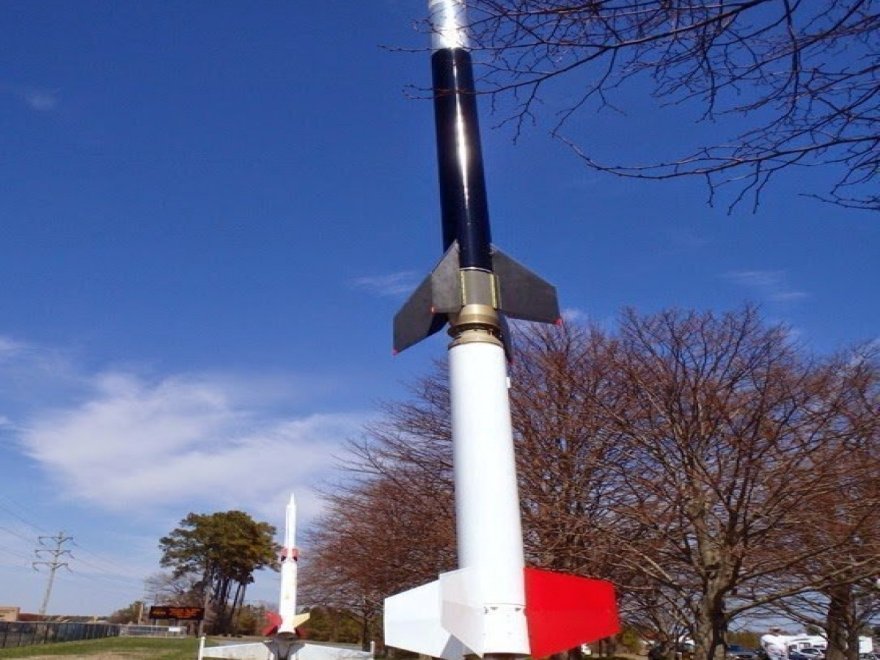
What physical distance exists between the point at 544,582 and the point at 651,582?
821 centimetres

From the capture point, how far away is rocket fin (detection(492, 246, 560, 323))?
304 inches

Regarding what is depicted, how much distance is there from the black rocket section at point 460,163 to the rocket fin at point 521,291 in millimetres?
261

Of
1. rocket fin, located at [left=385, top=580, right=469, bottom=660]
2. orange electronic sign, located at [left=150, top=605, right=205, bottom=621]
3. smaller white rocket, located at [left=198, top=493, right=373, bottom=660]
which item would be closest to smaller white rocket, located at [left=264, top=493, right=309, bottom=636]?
smaller white rocket, located at [left=198, top=493, right=373, bottom=660]

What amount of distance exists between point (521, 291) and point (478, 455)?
1965mm

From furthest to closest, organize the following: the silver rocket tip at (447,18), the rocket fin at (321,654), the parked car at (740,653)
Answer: the parked car at (740,653)
the rocket fin at (321,654)
the silver rocket tip at (447,18)

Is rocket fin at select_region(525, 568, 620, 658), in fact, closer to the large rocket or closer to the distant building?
the large rocket

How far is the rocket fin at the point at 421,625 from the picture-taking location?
635 centimetres

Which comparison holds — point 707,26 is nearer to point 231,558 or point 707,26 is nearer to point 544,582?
point 544,582

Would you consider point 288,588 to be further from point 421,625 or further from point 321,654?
point 421,625

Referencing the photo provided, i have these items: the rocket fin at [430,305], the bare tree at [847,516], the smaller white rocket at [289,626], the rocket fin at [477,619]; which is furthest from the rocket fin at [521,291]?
the smaller white rocket at [289,626]

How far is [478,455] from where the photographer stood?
6.52 meters

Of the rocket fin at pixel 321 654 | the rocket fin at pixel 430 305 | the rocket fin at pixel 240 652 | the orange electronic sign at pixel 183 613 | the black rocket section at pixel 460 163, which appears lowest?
the rocket fin at pixel 321 654

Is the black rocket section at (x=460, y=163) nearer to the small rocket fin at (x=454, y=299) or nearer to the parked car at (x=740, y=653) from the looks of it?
the small rocket fin at (x=454, y=299)

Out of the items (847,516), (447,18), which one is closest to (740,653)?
(847,516)
